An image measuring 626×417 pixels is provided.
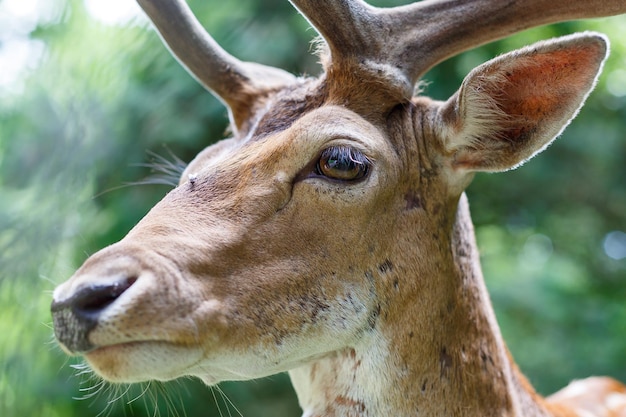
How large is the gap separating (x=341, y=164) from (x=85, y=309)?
869 mm

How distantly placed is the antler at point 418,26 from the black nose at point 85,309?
1.09m

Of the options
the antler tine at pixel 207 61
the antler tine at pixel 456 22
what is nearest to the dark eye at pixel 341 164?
the antler tine at pixel 456 22

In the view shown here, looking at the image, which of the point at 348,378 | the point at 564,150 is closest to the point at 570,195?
the point at 564,150

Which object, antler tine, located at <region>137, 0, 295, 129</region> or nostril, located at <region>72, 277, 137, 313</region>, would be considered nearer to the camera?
nostril, located at <region>72, 277, 137, 313</region>

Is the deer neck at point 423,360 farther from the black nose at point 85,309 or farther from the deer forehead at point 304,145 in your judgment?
the black nose at point 85,309

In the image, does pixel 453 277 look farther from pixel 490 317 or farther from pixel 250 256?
pixel 250 256

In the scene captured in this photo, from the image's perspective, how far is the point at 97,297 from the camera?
6.76 ft

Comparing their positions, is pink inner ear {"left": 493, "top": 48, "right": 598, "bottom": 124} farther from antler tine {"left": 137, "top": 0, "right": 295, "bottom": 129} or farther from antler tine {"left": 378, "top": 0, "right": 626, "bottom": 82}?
antler tine {"left": 137, "top": 0, "right": 295, "bottom": 129}

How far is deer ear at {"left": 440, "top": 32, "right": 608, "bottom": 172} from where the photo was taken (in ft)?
8.03

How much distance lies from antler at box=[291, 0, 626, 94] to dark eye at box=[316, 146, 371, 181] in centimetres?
36

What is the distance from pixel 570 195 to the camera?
6699mm

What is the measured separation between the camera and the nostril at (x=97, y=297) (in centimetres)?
205

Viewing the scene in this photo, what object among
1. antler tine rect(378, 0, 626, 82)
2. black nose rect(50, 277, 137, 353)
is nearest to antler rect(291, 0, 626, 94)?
antler tine rect(378, 0, 626, 82)

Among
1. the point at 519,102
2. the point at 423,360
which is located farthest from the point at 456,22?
the point at 423,360
